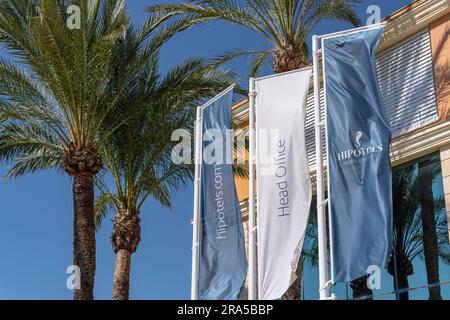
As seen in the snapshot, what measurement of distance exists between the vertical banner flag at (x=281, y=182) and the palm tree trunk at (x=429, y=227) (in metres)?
3.31

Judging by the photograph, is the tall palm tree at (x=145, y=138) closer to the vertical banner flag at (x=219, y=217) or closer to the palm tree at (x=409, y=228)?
the vertical banner flag at (x=219, y=217)

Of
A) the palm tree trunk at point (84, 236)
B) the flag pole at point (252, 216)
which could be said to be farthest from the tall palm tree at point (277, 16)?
the palm tree trunk at point (84, 236)

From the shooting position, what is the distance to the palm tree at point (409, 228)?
15188 millimetres

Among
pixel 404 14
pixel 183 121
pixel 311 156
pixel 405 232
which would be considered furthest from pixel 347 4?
pixel 405 232

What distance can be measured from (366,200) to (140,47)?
8055 mm

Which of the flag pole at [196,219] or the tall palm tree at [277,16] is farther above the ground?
the tall palm tree at [277,16]

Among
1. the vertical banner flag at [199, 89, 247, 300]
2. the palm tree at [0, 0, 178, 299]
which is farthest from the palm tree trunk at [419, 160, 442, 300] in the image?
the palm tree at [0, 0, 178, 299]

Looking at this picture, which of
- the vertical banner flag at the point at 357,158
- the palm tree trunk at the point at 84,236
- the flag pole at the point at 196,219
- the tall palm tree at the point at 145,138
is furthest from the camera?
the tall palm tree at the point at 145,138

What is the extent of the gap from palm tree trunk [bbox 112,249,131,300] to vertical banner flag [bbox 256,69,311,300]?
6.31m

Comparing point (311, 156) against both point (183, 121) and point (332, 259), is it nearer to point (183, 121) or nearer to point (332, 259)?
point (183, 121)
